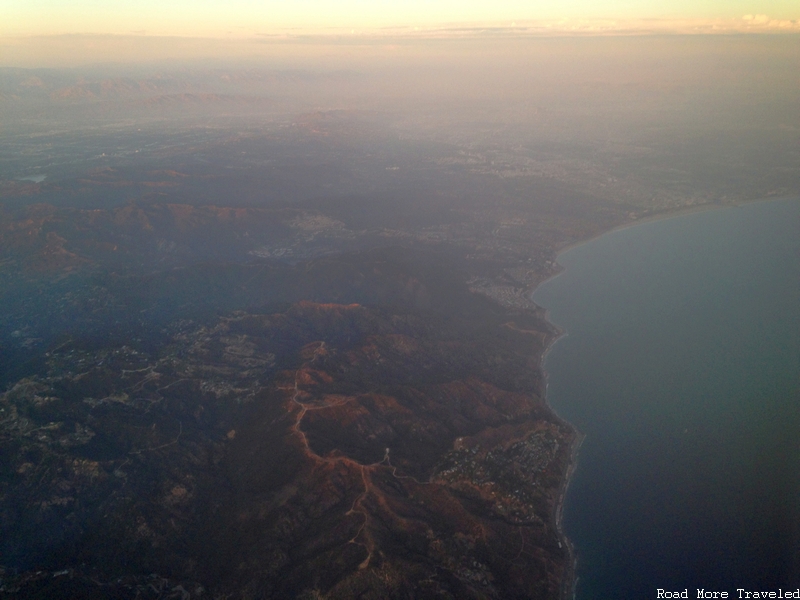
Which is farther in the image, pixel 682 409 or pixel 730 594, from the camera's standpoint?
pixel 682 409

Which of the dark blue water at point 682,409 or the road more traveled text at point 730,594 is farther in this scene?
the dark blue water at point 682,409

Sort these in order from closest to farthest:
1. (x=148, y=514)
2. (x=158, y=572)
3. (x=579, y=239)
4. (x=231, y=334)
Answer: (x=158, y=572) < (x=148, y=514) < (x=231, y=334) < (x=579, y=239)

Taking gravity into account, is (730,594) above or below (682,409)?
below

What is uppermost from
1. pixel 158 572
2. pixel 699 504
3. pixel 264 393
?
pixel 264 393

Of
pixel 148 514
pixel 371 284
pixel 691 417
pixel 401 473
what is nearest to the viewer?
pixel 148 514

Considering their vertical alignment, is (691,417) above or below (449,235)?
below

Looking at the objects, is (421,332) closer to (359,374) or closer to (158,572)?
(359,374)

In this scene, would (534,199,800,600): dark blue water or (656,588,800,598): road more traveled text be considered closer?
(656,588,800,598): road more traveled text

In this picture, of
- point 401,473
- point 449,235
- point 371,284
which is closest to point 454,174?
point 449,235
